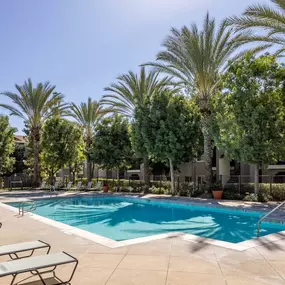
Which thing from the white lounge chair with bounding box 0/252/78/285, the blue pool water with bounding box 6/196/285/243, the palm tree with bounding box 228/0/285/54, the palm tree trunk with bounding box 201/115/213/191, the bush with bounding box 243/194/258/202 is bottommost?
the blue pool water with bounding box 6/196/285/243

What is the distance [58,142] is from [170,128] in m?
11.9

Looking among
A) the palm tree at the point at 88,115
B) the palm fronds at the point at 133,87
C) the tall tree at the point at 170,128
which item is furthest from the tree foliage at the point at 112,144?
the tall tree at the point at 170,128

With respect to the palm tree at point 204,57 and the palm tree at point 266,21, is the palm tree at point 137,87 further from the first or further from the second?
the palm tree at point 266,21

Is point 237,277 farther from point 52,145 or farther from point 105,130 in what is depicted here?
point 52,145

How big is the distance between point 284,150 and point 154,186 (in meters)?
11.6

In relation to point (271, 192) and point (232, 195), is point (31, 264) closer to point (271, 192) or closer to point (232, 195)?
point (232, 195)

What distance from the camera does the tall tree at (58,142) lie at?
2945 centimetres

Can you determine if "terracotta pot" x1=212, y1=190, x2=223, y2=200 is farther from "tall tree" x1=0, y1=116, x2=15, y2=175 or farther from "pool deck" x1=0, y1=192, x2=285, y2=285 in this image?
"tall tree" x1=0, y1=116, x2=15, y2=175

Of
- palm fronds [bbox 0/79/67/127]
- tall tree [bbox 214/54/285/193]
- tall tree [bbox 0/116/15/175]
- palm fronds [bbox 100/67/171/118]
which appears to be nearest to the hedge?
tall tree [bbox 214/54/285/193]

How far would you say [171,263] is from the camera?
6.31 m

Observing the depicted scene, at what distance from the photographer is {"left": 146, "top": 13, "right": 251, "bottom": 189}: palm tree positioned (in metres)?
19.8

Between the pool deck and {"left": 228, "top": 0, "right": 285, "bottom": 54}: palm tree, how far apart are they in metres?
11.1

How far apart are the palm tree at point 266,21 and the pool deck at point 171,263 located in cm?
1113

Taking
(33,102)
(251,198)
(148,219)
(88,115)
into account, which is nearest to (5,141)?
(33,102)
